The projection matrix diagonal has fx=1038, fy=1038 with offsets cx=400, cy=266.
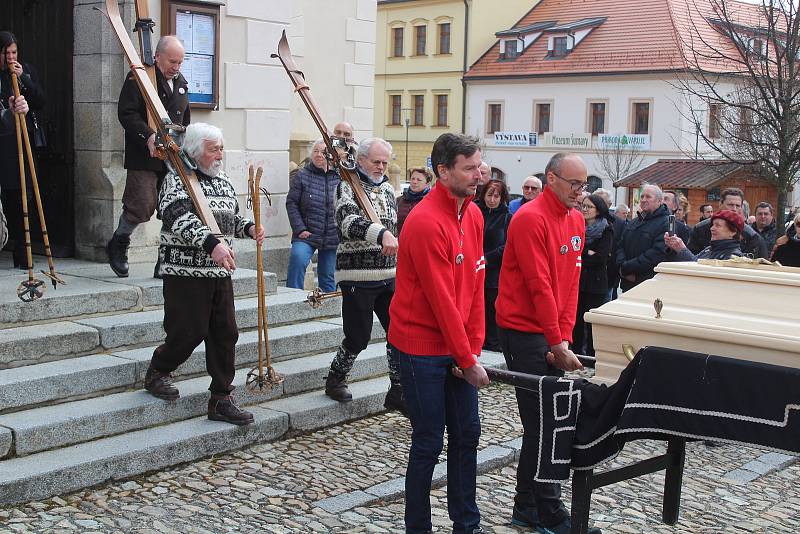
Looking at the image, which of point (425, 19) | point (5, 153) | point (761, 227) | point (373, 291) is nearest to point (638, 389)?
point (373, 291)

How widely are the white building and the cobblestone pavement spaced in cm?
3449

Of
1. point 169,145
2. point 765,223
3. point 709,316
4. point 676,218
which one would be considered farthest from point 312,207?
point 709,316

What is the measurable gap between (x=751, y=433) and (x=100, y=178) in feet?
19.3

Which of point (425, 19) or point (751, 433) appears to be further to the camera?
point (425, 19)

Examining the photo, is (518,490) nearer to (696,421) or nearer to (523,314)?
(523,314)

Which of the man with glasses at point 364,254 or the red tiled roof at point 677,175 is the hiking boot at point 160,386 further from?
the red tiled roof at point 677,175

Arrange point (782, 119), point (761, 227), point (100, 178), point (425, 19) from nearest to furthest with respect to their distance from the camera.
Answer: point (100, 178), point (761, 227), point (782, 119), point (425, 19)

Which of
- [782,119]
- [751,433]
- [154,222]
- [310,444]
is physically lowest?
[310,444]

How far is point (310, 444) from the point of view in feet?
20.9

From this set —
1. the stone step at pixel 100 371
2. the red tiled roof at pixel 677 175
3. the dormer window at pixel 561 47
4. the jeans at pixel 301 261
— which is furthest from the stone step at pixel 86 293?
the dormer window at pixel 561 47

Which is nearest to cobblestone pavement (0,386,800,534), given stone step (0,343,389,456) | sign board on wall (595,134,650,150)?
stone step (0,343,389,456)

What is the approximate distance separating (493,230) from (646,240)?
1433 millimetres

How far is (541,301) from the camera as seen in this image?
493 centimetres

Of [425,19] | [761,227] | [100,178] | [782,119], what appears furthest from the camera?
[425,19]
